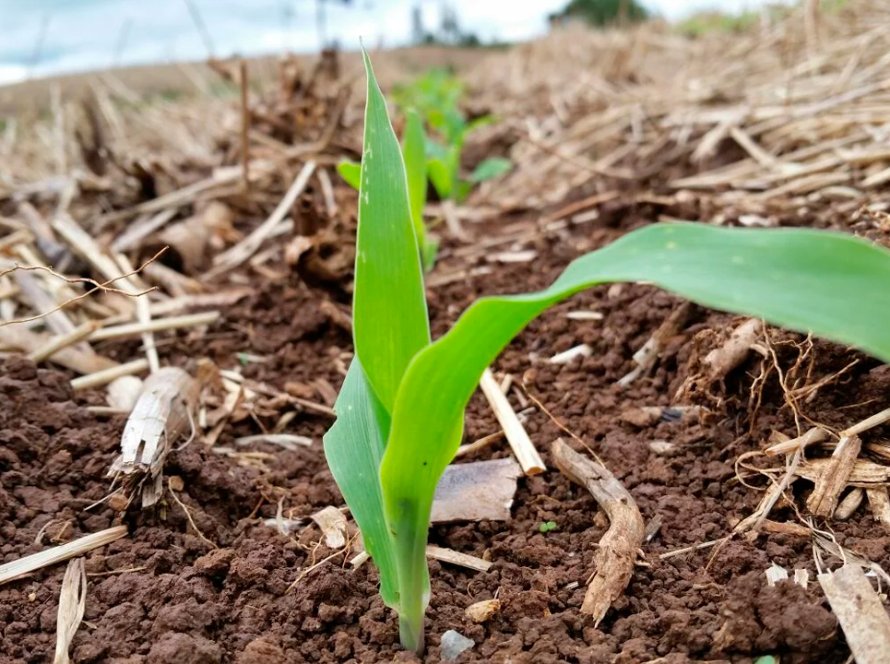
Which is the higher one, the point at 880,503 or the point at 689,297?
the point at 689,297

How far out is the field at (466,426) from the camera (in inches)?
38.3

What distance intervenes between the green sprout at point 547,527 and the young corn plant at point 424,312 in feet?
0.92

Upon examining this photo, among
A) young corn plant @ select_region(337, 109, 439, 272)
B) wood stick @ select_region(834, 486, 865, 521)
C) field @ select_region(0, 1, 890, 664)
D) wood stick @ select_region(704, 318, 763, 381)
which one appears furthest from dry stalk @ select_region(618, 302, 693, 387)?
young corn plant @ select_region(337, 109, 439, 272)

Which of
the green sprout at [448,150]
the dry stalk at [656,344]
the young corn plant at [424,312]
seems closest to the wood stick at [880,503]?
the young corn plant at [424,312]

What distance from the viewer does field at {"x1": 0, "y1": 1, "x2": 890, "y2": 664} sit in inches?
38.3

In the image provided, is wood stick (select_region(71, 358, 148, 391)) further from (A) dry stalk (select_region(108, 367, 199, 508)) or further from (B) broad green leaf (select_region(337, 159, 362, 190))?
(B) broad green leaf (select_region(337, 159, 362, 190))

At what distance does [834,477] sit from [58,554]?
3.65 feet

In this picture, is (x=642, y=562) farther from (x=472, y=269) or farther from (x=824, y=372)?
(x=472, y=269)

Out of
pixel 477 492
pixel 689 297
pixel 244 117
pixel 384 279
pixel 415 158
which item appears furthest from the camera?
pixel 244 117

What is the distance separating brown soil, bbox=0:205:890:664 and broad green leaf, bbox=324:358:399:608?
10cm

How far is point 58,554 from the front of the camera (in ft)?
3.64

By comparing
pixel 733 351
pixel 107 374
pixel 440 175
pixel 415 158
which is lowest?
pixel 107 374

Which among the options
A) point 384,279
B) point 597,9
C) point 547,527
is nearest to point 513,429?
point 547,527

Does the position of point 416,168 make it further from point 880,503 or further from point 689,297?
point 689,297
